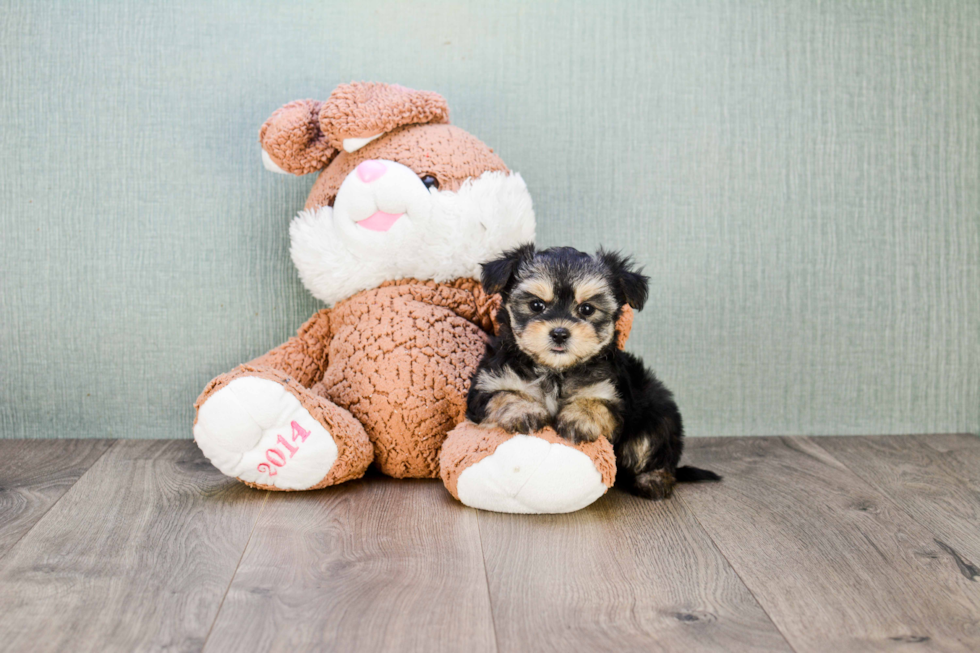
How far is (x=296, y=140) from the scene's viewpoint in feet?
7.23

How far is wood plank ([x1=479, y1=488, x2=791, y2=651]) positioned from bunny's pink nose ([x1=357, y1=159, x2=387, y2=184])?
924mm

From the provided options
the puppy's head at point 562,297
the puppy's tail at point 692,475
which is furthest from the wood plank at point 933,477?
the puppy's head at point 562,297

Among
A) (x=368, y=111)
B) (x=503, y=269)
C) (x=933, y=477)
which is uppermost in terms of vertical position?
(x=368, y=111)

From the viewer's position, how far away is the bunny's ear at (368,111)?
2123 millimetres

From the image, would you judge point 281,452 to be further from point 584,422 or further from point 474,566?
point 584,422

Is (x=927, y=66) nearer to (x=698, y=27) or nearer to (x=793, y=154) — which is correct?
(x=793, y=154)

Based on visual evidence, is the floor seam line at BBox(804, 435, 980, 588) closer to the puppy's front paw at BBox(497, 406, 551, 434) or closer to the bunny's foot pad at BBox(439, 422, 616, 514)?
the bunny's foot pad at BBox(439, 422, 616, 514)

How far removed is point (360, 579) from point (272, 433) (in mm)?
534

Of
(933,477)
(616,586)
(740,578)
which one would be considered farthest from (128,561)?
(933,477)

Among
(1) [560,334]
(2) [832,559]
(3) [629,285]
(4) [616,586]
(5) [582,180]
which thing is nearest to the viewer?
(4) [616,586]

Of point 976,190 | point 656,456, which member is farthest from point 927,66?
point 656,456

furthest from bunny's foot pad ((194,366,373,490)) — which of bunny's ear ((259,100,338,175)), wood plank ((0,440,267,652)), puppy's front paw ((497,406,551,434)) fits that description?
bunny's ear ((259,100,338,175))

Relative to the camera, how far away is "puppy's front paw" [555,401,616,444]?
1820mm

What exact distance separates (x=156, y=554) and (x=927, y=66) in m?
2.71
